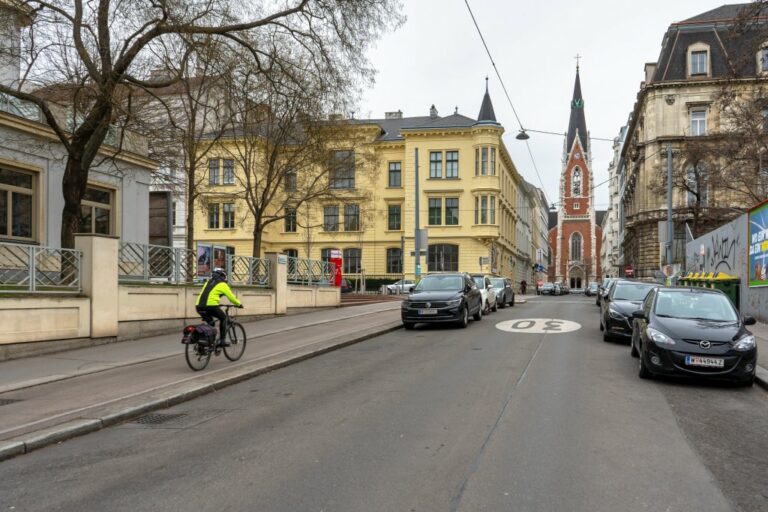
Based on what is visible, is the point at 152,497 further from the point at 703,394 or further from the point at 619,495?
the point at 703,394

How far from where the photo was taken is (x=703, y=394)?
853cm

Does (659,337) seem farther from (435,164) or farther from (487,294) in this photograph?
(435,164)

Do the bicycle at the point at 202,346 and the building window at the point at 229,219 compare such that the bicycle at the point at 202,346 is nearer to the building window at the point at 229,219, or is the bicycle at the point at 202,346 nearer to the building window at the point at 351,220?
the building window at the point at 351,220

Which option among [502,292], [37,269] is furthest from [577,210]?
[37,269]

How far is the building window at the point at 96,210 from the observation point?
20.2 m

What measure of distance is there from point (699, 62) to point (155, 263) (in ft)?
175

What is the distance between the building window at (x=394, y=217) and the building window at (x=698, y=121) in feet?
86.9

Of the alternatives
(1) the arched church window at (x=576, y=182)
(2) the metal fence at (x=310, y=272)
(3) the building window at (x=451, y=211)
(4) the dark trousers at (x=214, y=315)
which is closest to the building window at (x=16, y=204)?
(2) the metal fence at (x=310, y=272)

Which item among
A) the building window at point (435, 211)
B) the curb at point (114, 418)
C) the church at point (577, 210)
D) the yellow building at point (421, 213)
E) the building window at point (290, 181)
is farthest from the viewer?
the church at point (577, 210)

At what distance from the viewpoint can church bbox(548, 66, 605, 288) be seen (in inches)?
4469

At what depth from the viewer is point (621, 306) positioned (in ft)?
47.1

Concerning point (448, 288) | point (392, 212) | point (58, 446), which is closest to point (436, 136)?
point (392, 212)

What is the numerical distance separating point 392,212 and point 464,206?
6840 millimetres

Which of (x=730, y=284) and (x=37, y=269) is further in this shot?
(x=730, y=284)
